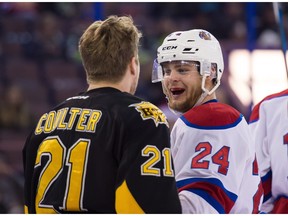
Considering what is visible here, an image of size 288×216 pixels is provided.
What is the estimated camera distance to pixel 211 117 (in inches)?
121

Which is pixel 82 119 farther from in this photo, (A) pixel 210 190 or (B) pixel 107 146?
(A) pixel 210 190

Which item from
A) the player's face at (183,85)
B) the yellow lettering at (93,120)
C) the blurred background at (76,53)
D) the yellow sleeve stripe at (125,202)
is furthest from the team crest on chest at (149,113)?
the blurred background at (76,53)

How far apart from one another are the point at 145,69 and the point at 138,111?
6.01 m

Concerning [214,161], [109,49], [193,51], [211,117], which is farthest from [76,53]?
[109,49]

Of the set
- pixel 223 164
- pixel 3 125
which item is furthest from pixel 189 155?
pixel 3 125

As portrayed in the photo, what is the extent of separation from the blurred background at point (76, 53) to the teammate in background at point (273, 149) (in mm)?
3740

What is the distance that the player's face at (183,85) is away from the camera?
3160 mm

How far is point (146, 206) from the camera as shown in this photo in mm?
2670

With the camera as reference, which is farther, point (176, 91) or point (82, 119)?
point (176, 91)

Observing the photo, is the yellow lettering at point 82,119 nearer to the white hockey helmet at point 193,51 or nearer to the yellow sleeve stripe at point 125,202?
the yellow sleeve stripe at point 125,202

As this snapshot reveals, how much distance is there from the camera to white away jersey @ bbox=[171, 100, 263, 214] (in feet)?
9.68

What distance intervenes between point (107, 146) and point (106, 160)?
0.05 m

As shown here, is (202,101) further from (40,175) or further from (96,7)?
(96,7)

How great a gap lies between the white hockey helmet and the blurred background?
165 inches
